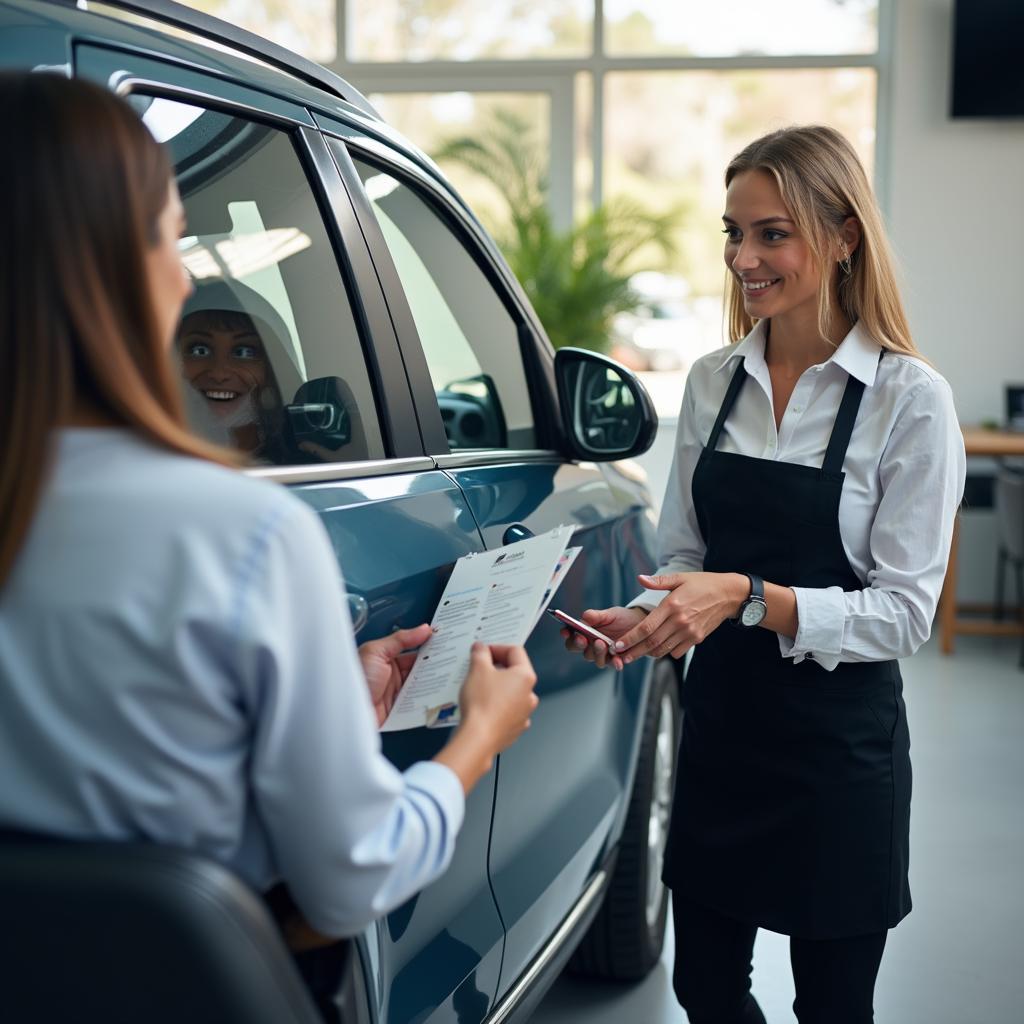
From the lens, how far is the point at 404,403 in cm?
176

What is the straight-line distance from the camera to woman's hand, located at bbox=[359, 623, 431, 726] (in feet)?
4.26

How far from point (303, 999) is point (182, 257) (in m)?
0.82

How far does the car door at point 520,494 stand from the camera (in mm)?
1825

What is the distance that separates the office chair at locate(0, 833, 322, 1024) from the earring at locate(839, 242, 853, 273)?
1341 mm

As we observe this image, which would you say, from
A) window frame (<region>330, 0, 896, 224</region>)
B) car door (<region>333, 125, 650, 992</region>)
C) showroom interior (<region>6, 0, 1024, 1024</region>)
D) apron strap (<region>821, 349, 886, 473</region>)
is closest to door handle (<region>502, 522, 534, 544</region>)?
car door (<region>333, 125, 650, 992</region>)

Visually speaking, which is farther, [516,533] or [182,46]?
[516,533]

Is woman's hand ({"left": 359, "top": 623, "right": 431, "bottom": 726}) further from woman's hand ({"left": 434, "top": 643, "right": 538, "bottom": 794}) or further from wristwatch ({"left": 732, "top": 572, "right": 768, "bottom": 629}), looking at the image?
wristwatch ({"left": 732, "top": 572, "right": 768, "bottom": 629})

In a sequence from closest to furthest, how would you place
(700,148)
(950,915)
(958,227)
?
(950,915) < (958,227) < (700,148)

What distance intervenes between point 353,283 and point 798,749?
917 millimetres

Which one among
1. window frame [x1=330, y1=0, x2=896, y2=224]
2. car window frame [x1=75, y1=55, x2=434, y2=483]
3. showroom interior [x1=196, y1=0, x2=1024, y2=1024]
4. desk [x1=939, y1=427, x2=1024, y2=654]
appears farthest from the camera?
window frame [x1=330, y1=0, x2=896, y2=224]

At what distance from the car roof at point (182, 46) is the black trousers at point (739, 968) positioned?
1296 millimetres

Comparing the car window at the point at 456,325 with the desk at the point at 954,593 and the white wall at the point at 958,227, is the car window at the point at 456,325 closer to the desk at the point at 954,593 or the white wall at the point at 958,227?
the desk at the point at 954,593

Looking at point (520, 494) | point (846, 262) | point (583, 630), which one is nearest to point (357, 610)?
point (583, 630)

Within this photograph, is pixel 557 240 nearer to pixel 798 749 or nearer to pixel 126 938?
pixel 798 749
